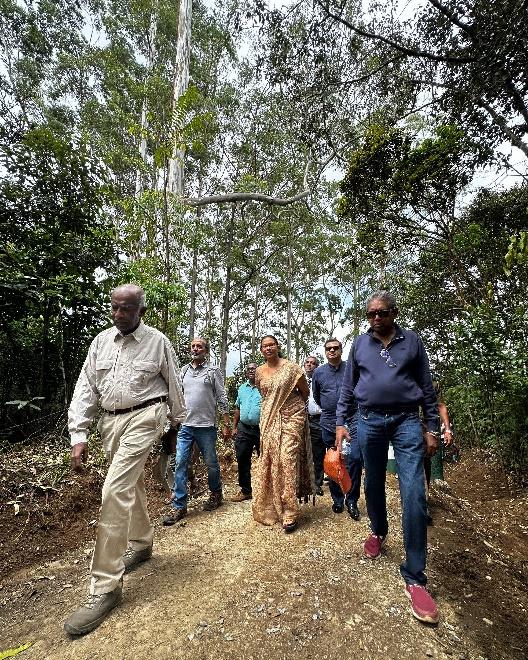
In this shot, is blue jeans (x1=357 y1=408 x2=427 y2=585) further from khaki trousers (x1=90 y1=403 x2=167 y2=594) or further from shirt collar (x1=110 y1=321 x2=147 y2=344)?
shirt collar (x1=110 y1=321 x2=147 y2=344)

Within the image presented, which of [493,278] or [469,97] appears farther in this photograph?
[493,278]

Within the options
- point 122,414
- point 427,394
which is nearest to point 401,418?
point 427,394

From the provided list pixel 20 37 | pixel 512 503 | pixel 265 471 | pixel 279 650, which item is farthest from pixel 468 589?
pixel 20 37

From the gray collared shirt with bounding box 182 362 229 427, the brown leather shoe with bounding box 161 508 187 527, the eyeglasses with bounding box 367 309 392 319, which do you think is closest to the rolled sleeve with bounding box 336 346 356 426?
the eyeglasses with bounding box 367 309 392 319

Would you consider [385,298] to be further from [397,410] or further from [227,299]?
[227,299]

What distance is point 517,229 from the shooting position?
27.2ft

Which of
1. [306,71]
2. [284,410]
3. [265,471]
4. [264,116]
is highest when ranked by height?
[264,116]

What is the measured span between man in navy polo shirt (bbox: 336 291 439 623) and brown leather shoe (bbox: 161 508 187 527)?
2119 millimetres

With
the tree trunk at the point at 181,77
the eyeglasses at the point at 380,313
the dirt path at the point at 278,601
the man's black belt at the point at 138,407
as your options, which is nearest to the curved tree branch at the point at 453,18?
the eyeglasses at the point at 380,313

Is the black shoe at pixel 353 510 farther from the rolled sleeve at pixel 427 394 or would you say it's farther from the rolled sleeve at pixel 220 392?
the rolled sleeve at pixel 427 394

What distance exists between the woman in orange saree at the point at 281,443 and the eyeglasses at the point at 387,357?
1.43 metres

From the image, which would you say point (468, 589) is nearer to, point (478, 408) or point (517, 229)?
point (478, 408)

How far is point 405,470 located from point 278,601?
1146 mm

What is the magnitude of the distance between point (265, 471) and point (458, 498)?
355 centimetres
